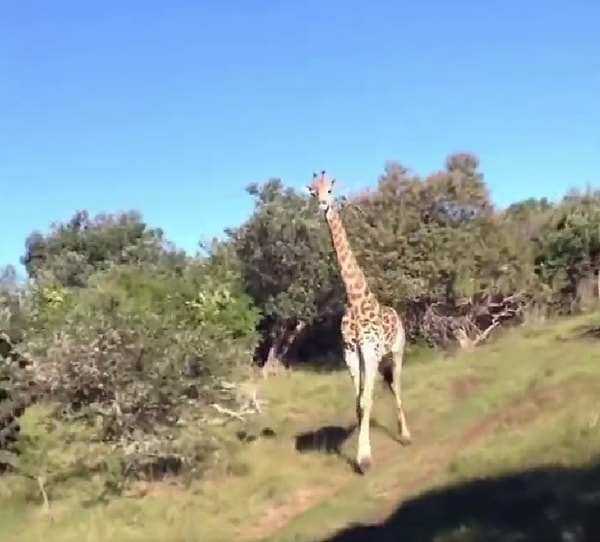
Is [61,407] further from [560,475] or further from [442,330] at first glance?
[442,330]

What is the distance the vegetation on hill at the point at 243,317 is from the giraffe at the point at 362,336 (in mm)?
1523

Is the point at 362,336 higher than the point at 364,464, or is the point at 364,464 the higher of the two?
the point at 362,336

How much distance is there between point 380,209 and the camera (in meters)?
31.1

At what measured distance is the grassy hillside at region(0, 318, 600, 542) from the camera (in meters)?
10.6

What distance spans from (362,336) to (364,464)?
6.90 ft

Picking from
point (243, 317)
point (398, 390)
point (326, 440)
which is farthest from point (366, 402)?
point (243, 317)

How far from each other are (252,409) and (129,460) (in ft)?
9.20

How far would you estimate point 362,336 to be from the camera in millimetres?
16609

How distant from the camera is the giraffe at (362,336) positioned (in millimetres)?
16078

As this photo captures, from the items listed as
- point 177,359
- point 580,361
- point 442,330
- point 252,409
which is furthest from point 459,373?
point 442,330

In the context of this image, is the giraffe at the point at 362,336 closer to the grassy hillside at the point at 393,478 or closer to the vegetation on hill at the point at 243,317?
the grassy hillside at the point at 393,478

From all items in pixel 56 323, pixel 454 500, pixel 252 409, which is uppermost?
pixel 56 323

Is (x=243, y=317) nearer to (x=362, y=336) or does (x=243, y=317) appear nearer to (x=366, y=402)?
(x=362, y=336)

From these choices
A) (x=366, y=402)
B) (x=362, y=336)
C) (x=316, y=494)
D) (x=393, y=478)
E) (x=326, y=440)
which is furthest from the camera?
(x=326, y=440)
